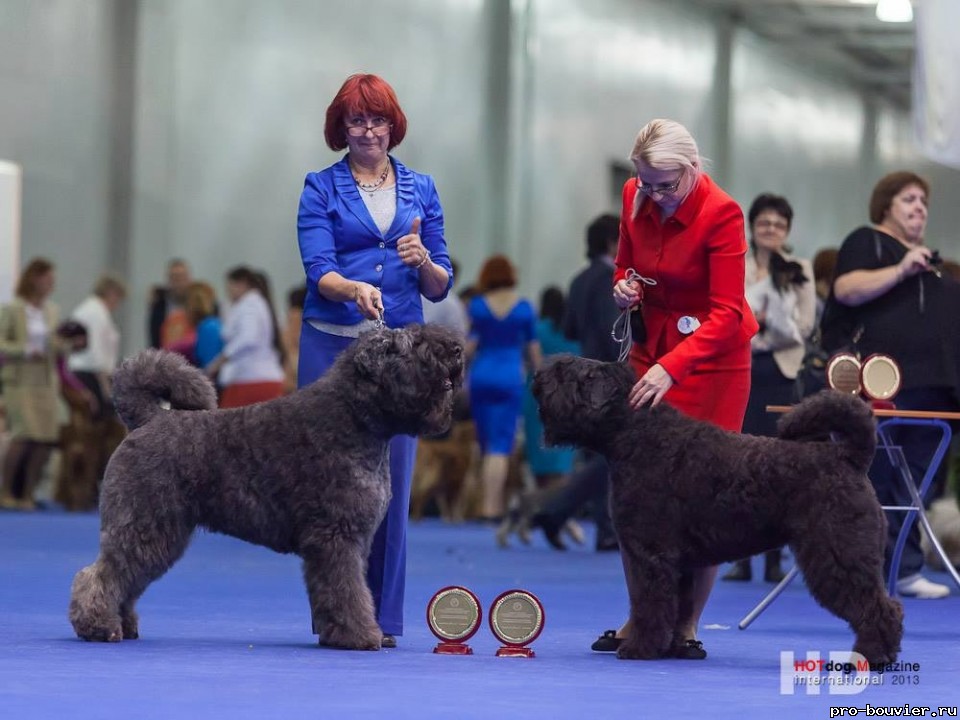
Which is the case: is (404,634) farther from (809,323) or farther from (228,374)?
(228,374)

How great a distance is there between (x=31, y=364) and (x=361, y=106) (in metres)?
7.24

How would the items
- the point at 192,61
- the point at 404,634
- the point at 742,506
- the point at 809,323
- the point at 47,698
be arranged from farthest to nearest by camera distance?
the point at 192,61, the point at 809,323, the point at 404,634, the point at 742,506, the point at 47,698

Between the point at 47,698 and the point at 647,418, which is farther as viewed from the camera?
the point at 647,418

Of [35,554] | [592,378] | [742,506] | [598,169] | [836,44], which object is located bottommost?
[35,554]

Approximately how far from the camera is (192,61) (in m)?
13.9

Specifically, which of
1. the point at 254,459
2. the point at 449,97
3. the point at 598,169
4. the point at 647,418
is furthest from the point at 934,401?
the point at 598,169

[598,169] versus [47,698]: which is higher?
[598,169]

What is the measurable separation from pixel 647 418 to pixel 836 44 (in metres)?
19.5

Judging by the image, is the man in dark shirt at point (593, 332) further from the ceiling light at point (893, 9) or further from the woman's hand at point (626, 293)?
the ceiling light at point (893, 9)

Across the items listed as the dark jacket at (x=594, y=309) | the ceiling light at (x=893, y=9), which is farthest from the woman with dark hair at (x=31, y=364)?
the ceiling light at (x=893, y=9)

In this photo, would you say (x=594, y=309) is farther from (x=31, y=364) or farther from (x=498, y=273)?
(x=31, y=364)

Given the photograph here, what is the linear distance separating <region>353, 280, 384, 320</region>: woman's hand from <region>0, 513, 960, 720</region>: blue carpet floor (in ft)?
2.90

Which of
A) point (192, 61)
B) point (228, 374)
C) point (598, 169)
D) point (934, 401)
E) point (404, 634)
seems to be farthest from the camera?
point (598, 169)

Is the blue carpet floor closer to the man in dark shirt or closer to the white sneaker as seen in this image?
the white sneaker
